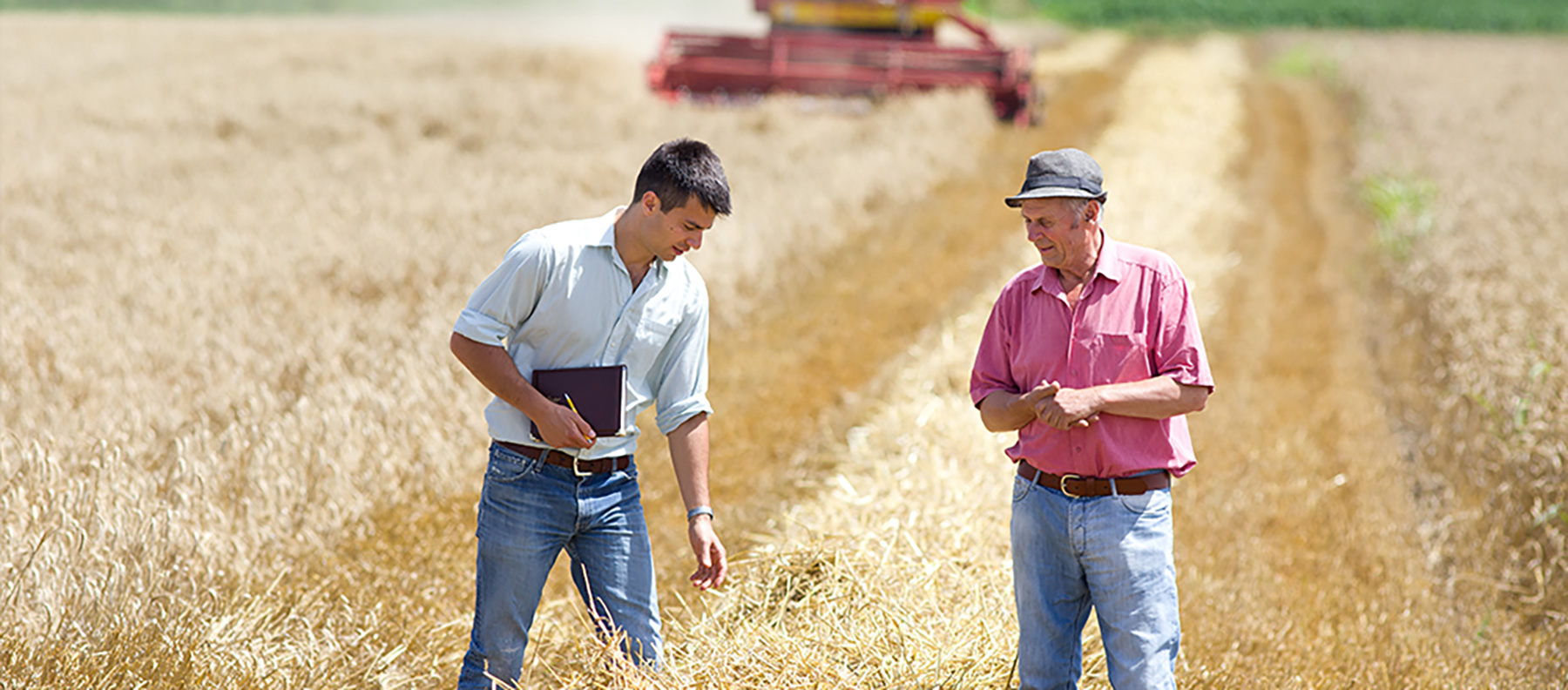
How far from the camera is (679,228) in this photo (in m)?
3.24

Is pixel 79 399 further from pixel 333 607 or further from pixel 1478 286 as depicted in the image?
pixel 1478 286

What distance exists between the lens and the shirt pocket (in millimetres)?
3354

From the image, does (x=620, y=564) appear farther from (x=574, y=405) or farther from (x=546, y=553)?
(x=574, y=405)

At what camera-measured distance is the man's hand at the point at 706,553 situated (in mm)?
3475

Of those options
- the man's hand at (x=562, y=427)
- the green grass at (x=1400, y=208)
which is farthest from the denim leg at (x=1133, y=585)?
the green grass at (x=1400, y=208)

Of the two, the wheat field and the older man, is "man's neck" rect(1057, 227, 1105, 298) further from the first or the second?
the wheat field

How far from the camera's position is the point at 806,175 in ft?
43.9

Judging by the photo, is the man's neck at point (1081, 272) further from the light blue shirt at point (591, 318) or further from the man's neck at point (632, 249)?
the man's neck at point (632, 249)

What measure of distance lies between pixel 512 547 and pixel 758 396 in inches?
178

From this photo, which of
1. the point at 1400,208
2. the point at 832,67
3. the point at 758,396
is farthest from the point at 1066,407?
the point at 832,67

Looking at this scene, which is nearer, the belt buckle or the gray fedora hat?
the gray fedora hat

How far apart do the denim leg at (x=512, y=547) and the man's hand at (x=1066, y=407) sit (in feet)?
4.47

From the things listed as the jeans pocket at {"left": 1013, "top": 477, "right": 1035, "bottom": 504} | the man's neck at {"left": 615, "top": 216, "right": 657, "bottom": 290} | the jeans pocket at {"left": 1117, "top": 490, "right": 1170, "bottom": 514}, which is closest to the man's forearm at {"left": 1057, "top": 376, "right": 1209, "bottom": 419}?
the jeans pocket at {"left": 1117, "top": 490, "right": 1170, "bottom": 514}

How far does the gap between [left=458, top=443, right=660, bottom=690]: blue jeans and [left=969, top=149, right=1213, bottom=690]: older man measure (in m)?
1.12
